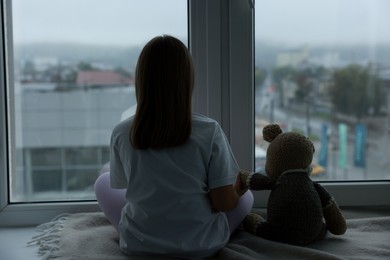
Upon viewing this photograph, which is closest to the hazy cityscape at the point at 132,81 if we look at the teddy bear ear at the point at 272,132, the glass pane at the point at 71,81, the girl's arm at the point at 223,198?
the glass pane at the point at 71,81

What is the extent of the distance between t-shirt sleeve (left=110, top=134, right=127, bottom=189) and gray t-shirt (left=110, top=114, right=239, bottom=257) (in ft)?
0.12

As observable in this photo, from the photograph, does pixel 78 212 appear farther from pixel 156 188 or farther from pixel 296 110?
pixel 296 110

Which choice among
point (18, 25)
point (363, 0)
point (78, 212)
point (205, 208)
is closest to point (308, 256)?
point (205, 208)

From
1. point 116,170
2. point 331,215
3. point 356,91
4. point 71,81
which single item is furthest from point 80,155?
point 356,91

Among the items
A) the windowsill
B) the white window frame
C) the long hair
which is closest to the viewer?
the long hair

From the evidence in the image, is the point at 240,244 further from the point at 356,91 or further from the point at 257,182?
the point at 356,91

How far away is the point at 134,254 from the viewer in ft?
3.71

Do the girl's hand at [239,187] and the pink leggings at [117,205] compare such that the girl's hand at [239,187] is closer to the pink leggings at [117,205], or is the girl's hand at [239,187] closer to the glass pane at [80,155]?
the pink leggings at [117,205]

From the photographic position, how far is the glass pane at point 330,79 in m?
1.48

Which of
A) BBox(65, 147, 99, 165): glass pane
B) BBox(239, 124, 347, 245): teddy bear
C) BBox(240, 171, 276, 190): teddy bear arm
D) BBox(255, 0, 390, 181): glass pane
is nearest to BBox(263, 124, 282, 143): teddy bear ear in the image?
BBox(239, 124, 347, 245): teddy bear

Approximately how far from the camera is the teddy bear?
118cm

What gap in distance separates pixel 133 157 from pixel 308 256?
443mm

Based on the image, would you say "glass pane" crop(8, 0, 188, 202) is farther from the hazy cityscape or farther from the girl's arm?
the girl's arm

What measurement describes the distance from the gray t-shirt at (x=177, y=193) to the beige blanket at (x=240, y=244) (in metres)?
0.05
